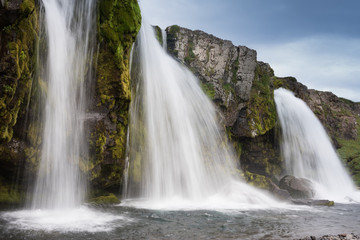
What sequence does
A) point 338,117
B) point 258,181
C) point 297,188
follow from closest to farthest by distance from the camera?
point 258,181 < point 297,188 < point 338,117

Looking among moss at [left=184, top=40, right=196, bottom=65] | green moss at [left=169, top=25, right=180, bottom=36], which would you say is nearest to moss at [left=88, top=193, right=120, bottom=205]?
moss at [left=184, top=40, right=196, bottom=65]

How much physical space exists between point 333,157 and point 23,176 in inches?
1069

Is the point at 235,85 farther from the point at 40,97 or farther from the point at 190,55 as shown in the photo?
the point at 40,97

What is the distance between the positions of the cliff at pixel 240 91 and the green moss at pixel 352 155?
396 inches

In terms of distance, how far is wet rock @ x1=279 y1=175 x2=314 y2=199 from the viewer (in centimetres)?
1933

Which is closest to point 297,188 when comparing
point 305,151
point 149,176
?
point 305,151

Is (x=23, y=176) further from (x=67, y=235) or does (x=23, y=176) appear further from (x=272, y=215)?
(x=272, y=215)

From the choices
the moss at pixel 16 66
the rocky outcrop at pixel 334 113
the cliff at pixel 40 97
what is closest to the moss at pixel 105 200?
the cliff at pixel 40 97

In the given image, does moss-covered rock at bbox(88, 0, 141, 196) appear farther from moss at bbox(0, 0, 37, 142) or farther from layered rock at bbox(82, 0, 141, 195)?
moss at bbox(0, 0, 37, 142)

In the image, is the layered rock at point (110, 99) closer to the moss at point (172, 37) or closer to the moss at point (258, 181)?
the moss at point (172, 37)

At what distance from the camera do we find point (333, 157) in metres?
28.3

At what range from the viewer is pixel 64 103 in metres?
10.3

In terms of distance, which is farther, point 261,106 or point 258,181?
point 261,106

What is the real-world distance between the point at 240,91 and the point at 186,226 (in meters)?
15.7
